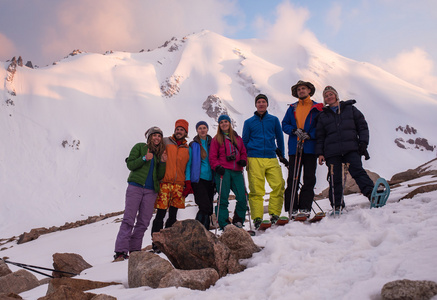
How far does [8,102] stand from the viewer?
39.3 meters

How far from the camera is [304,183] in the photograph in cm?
500

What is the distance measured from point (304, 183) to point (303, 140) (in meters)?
0.72

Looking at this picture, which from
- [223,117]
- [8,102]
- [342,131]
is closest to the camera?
[342,131]

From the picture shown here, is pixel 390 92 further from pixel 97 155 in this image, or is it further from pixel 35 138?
pixel 35 138

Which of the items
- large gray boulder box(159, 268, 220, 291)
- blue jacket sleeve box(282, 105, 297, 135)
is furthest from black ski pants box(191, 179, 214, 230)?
large gray boulder box(159, 268, 220, 291)

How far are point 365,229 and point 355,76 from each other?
70.3 meters

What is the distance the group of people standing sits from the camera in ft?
16.2

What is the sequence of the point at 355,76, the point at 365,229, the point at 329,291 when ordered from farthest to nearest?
the point at 355,76 → the point at 365,229 → the point at 329,291

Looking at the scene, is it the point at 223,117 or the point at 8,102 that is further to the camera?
the point at 8,102

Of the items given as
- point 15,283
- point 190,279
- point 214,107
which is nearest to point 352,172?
point 190,279

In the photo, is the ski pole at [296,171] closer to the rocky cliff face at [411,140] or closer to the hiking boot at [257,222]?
the hiking boot at [257,222]

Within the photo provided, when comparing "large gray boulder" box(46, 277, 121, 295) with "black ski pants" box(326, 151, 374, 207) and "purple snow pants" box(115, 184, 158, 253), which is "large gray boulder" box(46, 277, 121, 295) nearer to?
"purple snow pants" box(115, 184, 158, 253)

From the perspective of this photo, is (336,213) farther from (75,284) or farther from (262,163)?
(75,284)

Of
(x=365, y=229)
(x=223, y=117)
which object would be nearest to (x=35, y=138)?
(x=223, y=117)
